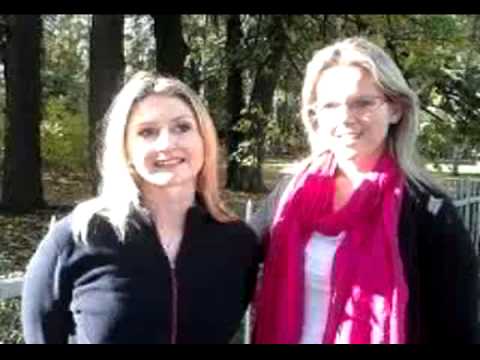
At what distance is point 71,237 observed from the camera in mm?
1948

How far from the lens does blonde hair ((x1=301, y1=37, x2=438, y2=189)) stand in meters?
2.12

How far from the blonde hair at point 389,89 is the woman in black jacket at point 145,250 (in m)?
0.32

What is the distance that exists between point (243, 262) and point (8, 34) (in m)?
11.0

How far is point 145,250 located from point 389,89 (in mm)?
727

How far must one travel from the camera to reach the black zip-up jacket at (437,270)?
79.0 inches

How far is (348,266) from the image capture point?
208cm

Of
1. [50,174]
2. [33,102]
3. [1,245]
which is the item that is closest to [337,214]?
[1,245]

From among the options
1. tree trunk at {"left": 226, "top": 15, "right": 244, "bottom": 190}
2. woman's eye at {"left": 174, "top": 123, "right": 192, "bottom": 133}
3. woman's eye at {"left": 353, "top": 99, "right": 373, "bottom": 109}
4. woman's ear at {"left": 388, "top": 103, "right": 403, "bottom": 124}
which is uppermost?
woman's eye at {"left": 353, "top": 99, "right": 373, "bottom": 109}

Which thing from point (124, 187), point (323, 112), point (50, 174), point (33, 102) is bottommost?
point (50, 174)

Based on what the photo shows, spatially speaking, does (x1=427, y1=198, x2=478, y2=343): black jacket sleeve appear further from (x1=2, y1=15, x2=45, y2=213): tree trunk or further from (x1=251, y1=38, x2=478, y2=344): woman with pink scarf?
(x1=2, y1=15, x2=45, y2=213): tree trunk

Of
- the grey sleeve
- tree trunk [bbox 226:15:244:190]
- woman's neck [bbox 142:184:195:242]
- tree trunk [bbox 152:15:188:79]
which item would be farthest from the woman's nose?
tree trunk [bbox 152:15:188:79]

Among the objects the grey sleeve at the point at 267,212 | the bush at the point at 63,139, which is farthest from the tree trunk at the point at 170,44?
the grey sleeve at the point at 267,212

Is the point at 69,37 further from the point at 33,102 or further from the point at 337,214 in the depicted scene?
the point at 337,214

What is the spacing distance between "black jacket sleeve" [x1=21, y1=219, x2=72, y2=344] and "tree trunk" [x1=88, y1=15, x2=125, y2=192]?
8.46 m
